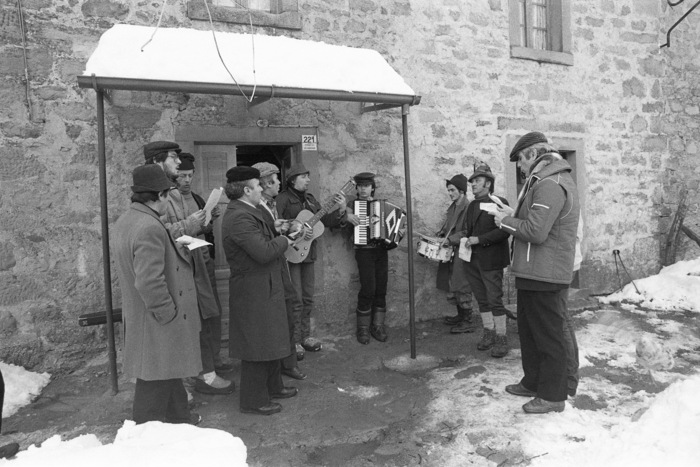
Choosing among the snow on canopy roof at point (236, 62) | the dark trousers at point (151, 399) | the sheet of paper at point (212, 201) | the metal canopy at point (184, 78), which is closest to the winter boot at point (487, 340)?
the metal canopy at point (184, 78)

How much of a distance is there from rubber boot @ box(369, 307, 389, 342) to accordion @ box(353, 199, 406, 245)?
0.78m

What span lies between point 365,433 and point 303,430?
424 mm

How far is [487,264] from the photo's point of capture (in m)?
5.30

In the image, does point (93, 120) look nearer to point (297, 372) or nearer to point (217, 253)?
point (217, 253)

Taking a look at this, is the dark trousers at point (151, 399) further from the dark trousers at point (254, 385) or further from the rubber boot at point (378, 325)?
the rubber boot at point (378, 325)

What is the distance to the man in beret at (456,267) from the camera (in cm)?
591

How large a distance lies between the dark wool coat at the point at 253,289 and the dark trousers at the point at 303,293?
1376 mm

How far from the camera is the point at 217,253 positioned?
5648 mm

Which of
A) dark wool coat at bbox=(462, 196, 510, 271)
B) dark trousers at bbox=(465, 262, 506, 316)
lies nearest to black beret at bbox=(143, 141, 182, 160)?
dark wool coat at bbox=(462, 196, 510, 271)

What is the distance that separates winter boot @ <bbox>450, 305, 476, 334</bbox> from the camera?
237 inches

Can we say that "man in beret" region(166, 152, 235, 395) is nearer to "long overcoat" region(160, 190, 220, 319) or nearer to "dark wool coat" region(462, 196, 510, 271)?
"long overcoat" region(160, 190, 220, 319)

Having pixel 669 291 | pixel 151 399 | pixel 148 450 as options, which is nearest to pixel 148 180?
pixel 151 399

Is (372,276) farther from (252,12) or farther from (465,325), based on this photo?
(252,12)

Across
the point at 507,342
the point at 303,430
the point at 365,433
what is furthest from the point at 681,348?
the point at 303,430
